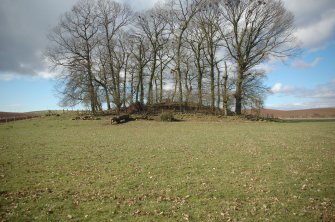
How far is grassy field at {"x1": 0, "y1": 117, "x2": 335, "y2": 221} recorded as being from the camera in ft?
27.3

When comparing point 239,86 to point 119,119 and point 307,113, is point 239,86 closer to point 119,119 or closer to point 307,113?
point 119,119

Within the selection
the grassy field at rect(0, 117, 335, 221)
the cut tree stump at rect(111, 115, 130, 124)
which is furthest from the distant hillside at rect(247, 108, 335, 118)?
the grassy field at rect(0, 117, 335, 221)

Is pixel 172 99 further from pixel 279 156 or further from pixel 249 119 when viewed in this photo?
pixel 279 156

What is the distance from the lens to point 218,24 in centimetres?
4678

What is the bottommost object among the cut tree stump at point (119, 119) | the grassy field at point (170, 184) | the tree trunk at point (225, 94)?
the grassy field at point (170, 184)

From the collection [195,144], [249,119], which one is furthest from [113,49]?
[195,144]

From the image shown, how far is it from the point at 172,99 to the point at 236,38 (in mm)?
15843

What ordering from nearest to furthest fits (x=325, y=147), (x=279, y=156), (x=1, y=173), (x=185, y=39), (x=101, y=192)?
(x=101, y=192) < (x=1, y=173) < (x=279, y=156) < (x=325, y=147) < (x=185, y=39)

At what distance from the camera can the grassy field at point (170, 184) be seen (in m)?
8.33

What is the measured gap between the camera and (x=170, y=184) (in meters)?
10.9

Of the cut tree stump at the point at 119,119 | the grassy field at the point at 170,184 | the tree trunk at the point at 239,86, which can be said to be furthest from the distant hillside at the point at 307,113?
the grassy field at the point at 170,184

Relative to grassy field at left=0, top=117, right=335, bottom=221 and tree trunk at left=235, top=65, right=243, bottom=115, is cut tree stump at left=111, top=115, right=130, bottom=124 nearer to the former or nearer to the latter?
tree trunk at left=235, top=65, right=243, bottom=115

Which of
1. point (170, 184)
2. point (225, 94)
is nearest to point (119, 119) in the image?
point (225, 94)

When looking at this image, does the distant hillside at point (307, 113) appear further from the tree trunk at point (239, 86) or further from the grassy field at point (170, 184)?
the grassy field at point (170, 184)
